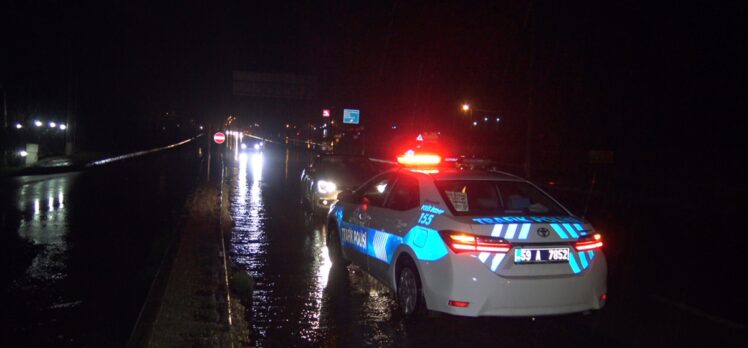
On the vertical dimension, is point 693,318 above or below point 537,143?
below

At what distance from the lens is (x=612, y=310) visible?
659cm

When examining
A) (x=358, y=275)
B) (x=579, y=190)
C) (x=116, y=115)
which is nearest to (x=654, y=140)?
(x=579, y=190)

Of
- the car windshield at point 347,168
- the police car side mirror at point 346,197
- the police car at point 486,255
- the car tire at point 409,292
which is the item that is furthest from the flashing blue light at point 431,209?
the car windshield at point 347,168

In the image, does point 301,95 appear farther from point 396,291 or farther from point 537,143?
point 396,291

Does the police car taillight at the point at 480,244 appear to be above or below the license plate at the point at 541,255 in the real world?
above

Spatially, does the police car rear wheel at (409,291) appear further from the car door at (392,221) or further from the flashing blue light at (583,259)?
the flashing blue light at (583,259)

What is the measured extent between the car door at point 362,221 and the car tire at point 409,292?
0.90 meters

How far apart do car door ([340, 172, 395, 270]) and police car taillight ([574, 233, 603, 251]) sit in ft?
7.49

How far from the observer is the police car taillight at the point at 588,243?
5.38m

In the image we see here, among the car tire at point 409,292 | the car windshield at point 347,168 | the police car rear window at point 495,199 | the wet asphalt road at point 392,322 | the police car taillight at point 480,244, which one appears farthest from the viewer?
the car windshield at point 347,168

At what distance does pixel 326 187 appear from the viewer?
13.1 m

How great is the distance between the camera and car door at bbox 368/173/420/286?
6.11 metres

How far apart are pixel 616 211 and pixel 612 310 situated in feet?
39.8

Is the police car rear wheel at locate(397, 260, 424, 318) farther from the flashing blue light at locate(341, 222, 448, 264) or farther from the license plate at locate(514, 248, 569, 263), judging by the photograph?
the license plate at locate(514, 248, 569, 263)
